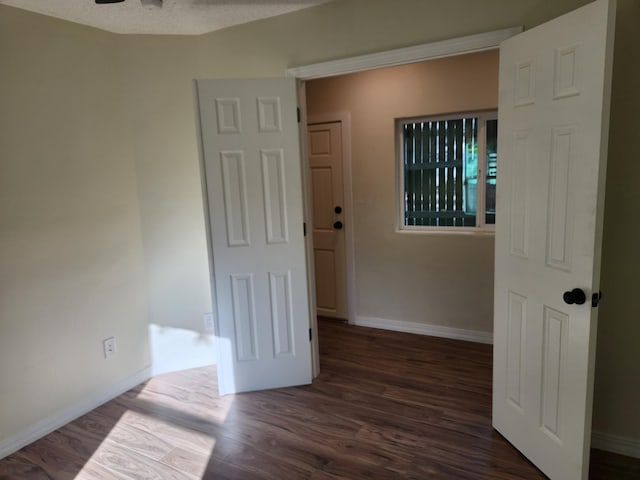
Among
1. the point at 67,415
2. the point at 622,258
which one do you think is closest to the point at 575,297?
the point at 622,258

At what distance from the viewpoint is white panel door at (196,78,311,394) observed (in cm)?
261

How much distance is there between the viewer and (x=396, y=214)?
377cm

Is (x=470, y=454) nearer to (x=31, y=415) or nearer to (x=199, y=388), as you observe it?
(x=199, y=388)

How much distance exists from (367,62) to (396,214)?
5.13ft

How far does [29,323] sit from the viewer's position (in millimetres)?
2422

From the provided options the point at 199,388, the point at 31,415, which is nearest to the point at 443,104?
the point at 199,388

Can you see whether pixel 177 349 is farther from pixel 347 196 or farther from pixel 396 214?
pixel 396 214

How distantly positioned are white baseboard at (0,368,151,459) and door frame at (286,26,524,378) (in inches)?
50.3

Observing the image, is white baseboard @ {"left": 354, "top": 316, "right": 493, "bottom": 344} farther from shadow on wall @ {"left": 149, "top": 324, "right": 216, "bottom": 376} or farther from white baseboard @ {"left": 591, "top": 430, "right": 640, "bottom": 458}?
shadow on wall @ {"left": 149, "top": 324, "right": 216, "bottom": 376}

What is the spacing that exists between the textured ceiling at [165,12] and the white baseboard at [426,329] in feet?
8.64

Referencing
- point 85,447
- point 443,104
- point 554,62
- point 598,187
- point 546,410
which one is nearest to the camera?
point 598,187

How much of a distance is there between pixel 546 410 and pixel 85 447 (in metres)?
2.37

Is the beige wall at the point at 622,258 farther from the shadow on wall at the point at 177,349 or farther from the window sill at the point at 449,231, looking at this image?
the shadow on wall at the point at 177,349

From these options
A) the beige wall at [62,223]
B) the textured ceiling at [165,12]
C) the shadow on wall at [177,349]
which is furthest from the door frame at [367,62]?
the beige wall at [62,223]
